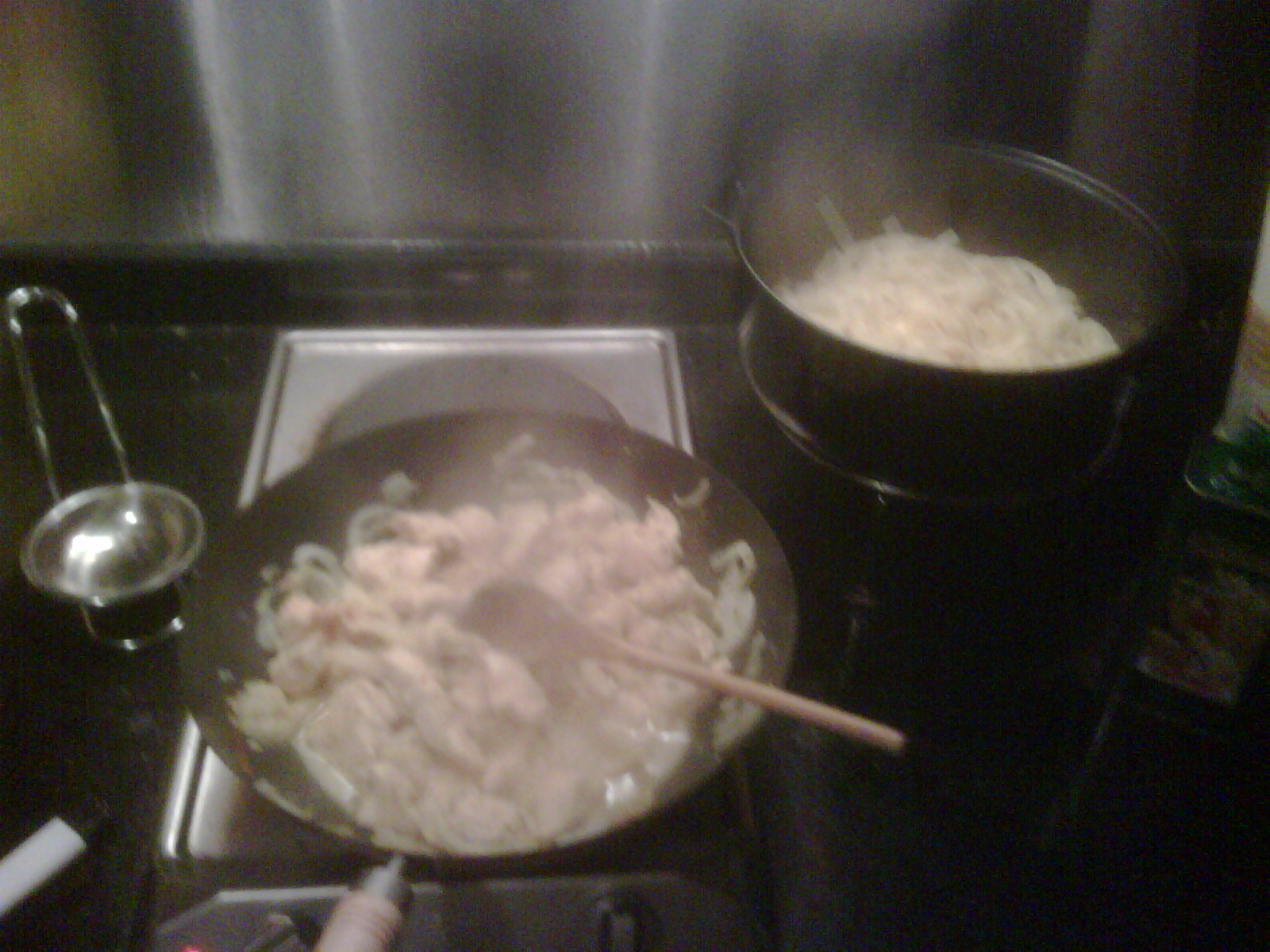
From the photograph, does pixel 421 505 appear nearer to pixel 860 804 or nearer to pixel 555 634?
pixel 555 634

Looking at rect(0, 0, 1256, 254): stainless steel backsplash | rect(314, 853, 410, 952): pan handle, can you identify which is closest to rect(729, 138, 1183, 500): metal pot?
rect(0, 0, 1256, 254): stainless steel backsplash

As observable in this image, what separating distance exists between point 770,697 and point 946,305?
20.0 inches

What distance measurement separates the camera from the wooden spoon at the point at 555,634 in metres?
0.73

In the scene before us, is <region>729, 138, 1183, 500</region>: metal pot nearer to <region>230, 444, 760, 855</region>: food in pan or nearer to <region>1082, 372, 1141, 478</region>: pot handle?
<region>1082, 372, 1141, 478</region>: pot handle

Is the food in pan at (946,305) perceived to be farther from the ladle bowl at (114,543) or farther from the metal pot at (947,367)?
the ladle bowl at (114,543)

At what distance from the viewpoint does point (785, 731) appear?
33.4 inches

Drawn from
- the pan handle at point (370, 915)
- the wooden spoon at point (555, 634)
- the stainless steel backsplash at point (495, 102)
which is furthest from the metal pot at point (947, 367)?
the pan handle at point (370, 915)

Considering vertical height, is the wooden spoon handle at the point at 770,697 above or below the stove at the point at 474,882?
above

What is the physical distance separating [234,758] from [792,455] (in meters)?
0.64

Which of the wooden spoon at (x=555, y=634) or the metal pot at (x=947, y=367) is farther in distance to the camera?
the metal pot at (x=947, y=367)

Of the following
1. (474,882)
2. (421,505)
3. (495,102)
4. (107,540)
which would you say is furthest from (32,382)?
(474,882)

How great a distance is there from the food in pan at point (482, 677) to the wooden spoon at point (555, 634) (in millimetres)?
13

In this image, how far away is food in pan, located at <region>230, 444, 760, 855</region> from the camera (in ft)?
2.41

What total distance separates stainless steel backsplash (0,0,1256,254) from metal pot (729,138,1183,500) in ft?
0.40
